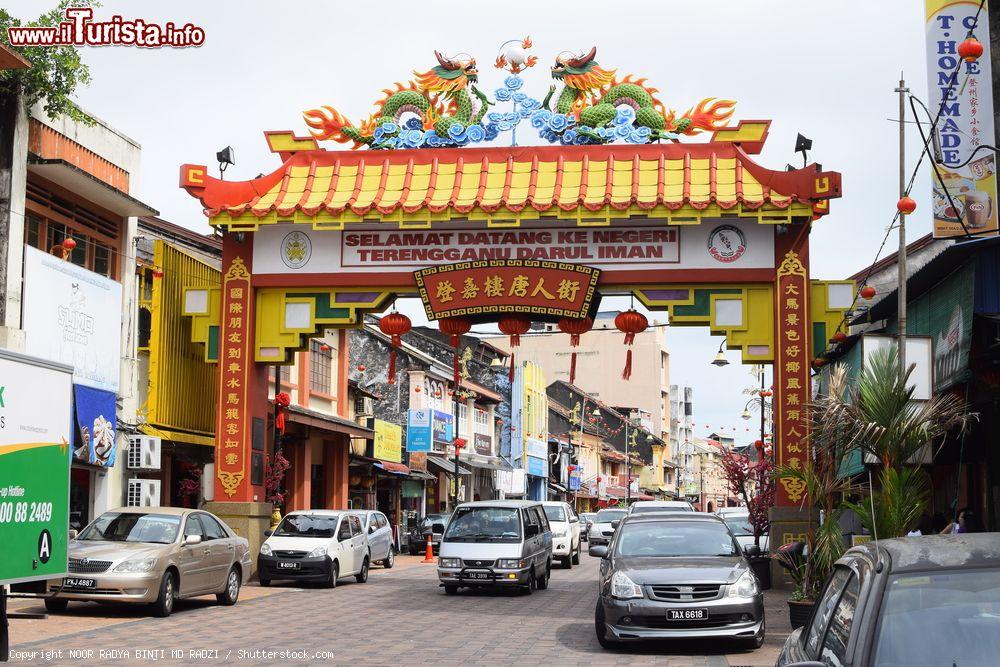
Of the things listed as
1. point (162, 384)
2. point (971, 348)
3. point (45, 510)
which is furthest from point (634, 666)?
→ point (162, 384)

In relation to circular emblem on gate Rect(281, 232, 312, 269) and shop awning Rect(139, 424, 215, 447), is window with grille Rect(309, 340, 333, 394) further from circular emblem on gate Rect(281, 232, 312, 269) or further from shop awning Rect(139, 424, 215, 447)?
circular emblem on gate Rect(281, 232, 312, 269)

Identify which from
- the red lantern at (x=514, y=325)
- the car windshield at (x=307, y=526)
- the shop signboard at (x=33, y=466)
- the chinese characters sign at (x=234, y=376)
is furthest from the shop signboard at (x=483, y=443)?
the shop signboard at (x=33, y=466)

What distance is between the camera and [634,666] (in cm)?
1304

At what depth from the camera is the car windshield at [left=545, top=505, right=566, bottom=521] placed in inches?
1385

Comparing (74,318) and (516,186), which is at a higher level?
(516,186)

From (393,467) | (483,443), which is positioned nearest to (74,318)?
(393,467)

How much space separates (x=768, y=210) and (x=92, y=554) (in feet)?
44.0

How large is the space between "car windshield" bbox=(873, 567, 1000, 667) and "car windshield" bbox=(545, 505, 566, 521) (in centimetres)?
2999

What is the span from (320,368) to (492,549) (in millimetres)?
19018

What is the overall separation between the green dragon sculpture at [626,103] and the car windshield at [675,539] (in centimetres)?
1035

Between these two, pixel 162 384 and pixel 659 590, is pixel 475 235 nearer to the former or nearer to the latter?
pixel 162 384

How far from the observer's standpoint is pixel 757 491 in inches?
1170

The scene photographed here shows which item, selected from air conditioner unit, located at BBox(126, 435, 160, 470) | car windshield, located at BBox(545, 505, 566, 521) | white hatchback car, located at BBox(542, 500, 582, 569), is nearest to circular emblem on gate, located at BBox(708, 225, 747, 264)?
white hatchback car, located at BBox(542, 500, 582, 569)

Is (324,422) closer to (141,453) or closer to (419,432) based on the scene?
(141,453)
